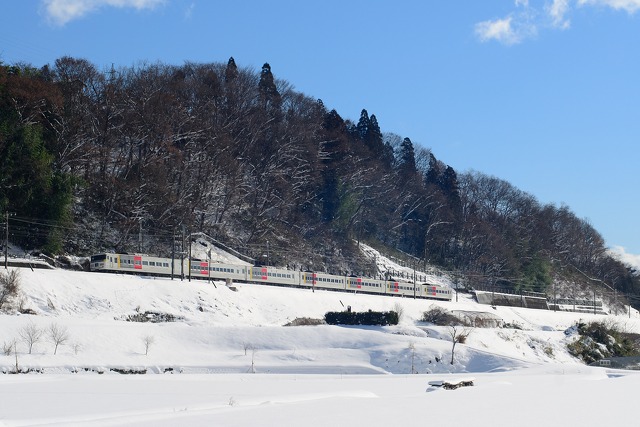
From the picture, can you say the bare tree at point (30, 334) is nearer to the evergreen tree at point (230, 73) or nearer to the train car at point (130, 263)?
the train car at point (130, 263)

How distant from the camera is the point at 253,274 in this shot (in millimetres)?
70438

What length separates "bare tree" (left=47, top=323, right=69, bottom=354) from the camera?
39531mm

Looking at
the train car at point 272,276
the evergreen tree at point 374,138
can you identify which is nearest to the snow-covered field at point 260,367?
the train car at point 272,276

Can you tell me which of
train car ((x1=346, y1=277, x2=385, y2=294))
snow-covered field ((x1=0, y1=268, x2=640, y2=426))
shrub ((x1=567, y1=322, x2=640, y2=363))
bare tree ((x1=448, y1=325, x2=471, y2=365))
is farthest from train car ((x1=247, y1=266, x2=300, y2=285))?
shrub ((x1=567, y1=322, x2=640, y2=363))

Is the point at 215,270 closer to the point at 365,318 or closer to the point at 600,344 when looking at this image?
the point at 365,318

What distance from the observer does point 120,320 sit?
48094 millimetres

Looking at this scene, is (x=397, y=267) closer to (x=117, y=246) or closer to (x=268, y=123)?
(x=268, y=123)

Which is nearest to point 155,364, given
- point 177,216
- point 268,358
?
point 268,358

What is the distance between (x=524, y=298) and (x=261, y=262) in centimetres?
3156

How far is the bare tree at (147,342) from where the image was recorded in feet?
136

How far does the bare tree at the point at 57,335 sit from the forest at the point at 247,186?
16.8 m

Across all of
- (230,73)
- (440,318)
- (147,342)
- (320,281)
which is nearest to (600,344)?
(440,318)

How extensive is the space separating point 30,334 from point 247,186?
50443 millimetres

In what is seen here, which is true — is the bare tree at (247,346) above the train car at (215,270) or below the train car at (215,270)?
below
